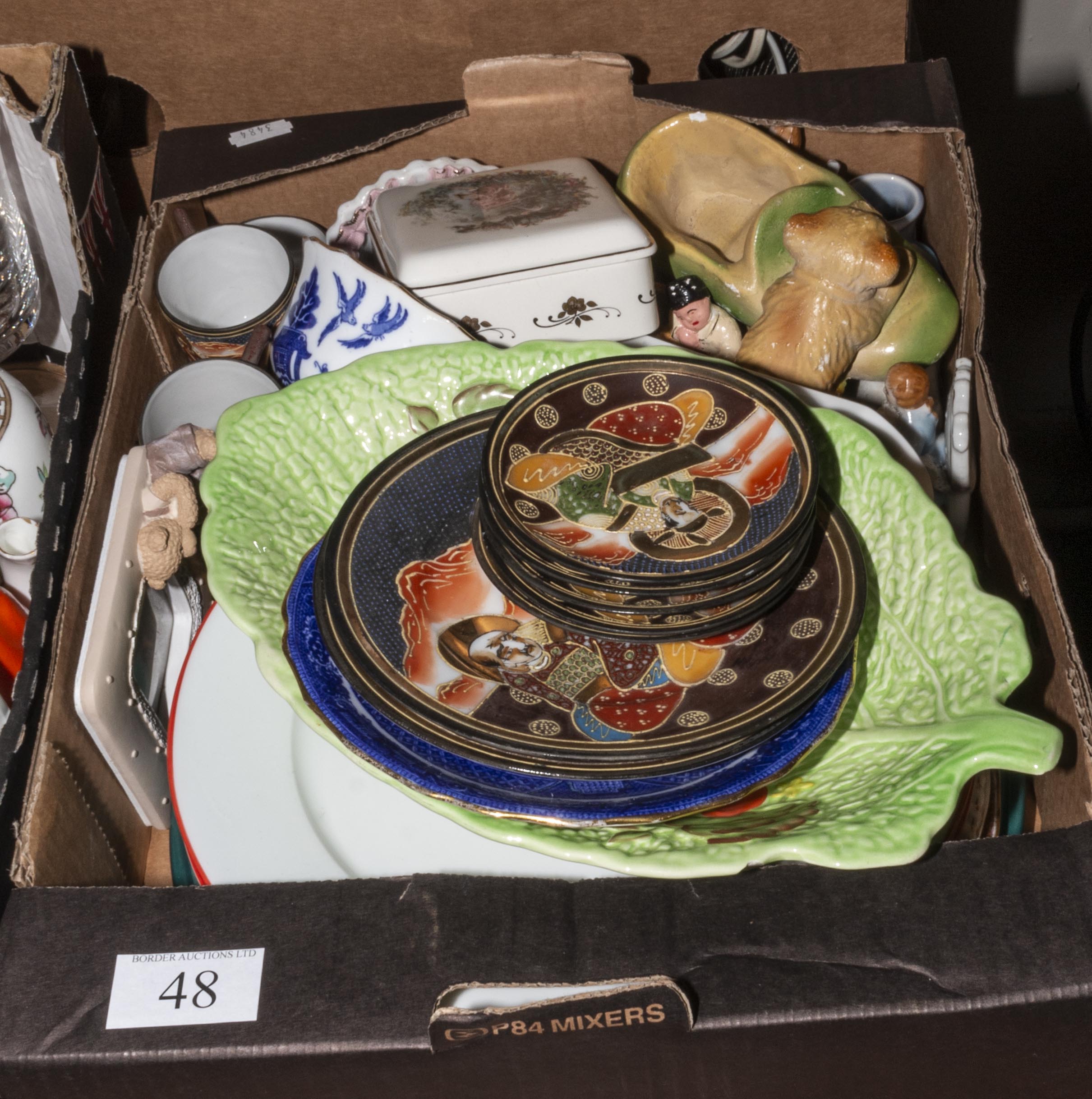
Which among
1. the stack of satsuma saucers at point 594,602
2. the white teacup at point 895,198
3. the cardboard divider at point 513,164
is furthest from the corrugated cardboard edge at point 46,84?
the white teacup at point 895,198

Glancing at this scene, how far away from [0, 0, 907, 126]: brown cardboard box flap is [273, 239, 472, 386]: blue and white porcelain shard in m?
0.27

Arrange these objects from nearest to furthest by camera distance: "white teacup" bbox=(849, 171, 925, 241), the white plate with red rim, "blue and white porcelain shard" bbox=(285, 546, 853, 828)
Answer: "blue and white porcelain shard" bbox=(285, 546, 853, 828) → the white plate with red rim → "white teacup" bbox=(849, 171, 925, 241)

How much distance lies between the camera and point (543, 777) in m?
0.46

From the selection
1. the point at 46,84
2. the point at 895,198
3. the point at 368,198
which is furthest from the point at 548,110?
the point at 46,84

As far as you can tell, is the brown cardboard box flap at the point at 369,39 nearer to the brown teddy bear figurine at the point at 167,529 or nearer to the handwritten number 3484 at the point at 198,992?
the brown teddy bear figurine at the point at 167,529

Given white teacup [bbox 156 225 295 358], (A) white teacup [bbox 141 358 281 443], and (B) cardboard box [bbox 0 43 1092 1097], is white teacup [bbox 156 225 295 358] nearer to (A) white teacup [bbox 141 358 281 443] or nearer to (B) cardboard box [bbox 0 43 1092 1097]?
(A) white teacup [bbox 141 358 281 443]

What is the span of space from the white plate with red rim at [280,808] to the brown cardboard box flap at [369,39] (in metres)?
0.58

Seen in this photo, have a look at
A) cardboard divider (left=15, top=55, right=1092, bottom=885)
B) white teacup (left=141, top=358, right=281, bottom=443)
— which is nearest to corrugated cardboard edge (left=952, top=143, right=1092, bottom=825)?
cardboard divider (left=15, top=55, right=1092, bottom=885)

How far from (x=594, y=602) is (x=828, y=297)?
35 centimetres

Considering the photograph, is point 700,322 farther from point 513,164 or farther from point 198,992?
point 198,992

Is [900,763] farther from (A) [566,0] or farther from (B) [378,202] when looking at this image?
(A) [566,0]

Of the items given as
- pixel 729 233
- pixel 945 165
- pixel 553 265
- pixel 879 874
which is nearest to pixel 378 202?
pixel 553 265

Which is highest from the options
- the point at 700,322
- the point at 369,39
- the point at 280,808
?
the point at 369,39

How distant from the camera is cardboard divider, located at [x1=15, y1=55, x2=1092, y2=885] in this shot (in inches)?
22.5
